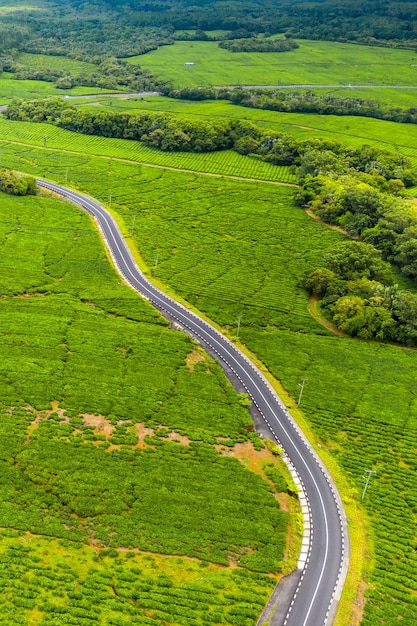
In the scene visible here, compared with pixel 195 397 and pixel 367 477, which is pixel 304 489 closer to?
pixel 367 477

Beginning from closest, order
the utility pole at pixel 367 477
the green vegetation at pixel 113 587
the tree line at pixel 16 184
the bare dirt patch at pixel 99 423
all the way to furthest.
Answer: the green vegetation at pixel 113 587 < the utility pole at pixel 367 477 < the bare dirt patch at pixel 99 423 < the tree line at pixel 16 184

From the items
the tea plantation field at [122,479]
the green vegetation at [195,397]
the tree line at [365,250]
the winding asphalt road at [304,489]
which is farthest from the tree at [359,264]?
the tea plantation field at [122,479]

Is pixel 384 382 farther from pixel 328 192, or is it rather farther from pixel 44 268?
pixel 328 192

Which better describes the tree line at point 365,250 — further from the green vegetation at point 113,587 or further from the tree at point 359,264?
the green vegetation at point 113,587

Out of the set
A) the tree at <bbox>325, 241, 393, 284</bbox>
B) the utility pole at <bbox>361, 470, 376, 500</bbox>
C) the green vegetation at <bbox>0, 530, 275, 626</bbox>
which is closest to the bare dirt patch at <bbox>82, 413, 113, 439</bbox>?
the green vegetation at <bbox>0, 530, 275, 626</bbox>

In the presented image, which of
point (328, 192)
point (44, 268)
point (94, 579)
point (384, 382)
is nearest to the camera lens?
point (94, 579)

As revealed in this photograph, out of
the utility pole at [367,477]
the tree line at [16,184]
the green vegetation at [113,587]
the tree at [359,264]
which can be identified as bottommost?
the green vegetation at [113,587]

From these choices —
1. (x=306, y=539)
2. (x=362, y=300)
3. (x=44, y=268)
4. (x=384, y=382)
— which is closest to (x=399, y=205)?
(x=362, y=300)
